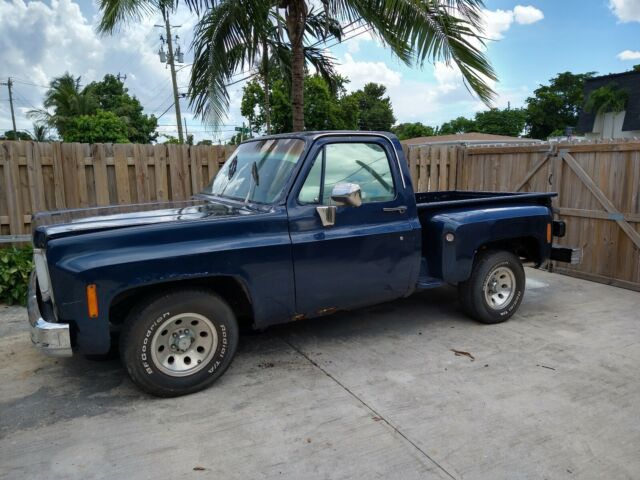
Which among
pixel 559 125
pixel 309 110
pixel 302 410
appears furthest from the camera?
pixel 559 125

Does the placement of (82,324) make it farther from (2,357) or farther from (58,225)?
(2,357)

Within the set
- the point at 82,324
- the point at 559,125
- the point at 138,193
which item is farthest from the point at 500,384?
the point at 559,125

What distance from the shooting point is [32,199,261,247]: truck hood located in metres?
3.53

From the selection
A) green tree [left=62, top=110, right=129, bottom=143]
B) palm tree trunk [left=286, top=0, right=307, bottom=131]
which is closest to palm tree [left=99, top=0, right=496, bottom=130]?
palm tree trunk [left=286, top=0, right=307, bottom=131]

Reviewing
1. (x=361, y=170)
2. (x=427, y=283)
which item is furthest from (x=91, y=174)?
(x=427, y=283)

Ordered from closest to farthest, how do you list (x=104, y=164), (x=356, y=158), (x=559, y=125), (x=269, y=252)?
(x=269, y=252) < (x=356, y=158) < (x=104, y=164) < (x=559, y=125)

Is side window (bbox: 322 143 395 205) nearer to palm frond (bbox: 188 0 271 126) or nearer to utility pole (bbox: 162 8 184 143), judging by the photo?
palm frond (bbox: 188 0 271 126)

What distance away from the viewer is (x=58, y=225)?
367 centimetres

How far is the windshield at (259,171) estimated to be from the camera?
4.27 m

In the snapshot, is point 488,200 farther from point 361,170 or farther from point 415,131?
point 415,131

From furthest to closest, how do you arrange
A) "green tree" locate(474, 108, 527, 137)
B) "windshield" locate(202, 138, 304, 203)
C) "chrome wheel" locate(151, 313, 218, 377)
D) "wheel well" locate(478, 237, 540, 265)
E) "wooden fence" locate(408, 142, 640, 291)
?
"green tree" locate(474, 108, 527, 137), "wooden fence" locate(408, 142, 640, 291), "wheel well" locate(478, 237, 540, 265), "windshield" locate(202, 138, 304, 203), "chrome wheel" locate(151, 313, 218, 377)

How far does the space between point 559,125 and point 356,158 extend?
172ft

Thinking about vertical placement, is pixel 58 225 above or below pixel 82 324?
above

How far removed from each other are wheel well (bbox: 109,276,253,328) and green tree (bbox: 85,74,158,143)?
3247 centimetres
